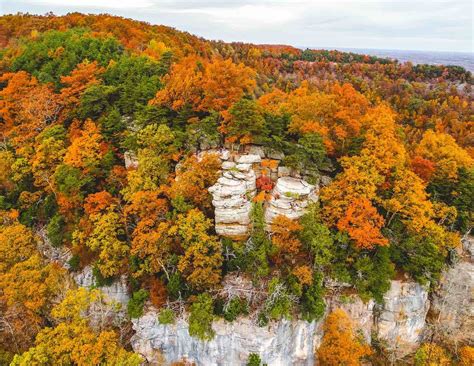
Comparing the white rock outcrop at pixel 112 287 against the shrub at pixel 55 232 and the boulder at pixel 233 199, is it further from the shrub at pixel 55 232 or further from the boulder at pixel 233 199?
the boulder at pixel 233 199

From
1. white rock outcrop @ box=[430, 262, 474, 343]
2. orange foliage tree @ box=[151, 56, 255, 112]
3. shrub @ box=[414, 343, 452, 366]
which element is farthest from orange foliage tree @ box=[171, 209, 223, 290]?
white rock outcrop @ box=[430, 262, 474, 343]

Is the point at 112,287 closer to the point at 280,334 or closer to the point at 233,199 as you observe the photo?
the point at 233,199

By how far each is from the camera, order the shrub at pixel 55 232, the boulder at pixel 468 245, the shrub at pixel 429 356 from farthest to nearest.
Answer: the shrub at pixel 55 232 → the boulder at pixel 468 245 → the shrub at pixel 429 356

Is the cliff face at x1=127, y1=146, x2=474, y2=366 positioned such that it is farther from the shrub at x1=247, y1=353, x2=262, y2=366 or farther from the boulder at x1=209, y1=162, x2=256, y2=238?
the shrub at x1=247, y1=353, x2=262, y2=366

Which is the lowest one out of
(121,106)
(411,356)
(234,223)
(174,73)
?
(411,356)

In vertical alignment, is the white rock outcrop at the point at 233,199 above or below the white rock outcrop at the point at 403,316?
above

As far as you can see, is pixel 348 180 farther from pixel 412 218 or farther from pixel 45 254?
pixel 45 254

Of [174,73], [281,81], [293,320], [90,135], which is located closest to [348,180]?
[293,320]

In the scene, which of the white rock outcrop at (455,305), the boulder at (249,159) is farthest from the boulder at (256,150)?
the white rock outcrop at (455,305)
